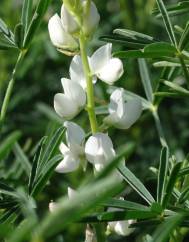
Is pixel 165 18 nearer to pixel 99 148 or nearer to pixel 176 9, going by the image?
pixel 176 9

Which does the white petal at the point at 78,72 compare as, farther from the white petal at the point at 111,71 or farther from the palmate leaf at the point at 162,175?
the palmate leaf at the point at 162,175

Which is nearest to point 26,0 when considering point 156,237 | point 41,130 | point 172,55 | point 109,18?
point 172,55

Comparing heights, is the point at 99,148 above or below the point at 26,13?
below

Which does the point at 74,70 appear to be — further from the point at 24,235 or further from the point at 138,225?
the point at 24,235

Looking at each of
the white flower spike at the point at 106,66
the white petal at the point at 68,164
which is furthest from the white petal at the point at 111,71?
the white petal at the point at 68,164

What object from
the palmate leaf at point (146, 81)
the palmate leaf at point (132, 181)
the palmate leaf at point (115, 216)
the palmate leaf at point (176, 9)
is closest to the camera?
the palmate leaf at point (115, 216)

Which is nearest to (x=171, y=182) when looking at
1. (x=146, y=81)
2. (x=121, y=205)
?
(x=121, y=205)

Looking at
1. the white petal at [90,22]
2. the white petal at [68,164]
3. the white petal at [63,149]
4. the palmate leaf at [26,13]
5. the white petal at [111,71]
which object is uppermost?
the palmate leaf at [26,13]
